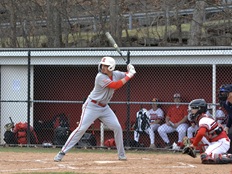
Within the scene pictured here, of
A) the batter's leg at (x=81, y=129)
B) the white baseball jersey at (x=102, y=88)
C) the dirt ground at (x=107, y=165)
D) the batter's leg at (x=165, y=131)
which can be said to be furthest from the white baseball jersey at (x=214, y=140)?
the batter's leg at (x=165, y=131)

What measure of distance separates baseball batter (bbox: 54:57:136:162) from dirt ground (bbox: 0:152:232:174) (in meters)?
0.38

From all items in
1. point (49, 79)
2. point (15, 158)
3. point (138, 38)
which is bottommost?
point (15, 158)

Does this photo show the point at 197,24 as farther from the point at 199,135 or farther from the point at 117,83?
the point at 199,135

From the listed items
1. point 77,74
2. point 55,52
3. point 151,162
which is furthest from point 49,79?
point 151,162

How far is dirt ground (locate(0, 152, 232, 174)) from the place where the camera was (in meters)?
9.73

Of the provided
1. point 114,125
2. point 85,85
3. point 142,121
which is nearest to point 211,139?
point 114,125

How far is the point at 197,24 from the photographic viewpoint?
2077 centimetres

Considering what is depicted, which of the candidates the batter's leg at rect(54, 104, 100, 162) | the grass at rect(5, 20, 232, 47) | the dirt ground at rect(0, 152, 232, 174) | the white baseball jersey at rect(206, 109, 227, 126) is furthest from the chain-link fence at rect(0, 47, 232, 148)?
the grass at rect(5, 20, 232, 47)

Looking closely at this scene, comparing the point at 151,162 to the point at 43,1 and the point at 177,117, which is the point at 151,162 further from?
the point at 43,1

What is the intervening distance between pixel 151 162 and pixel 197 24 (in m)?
10.3

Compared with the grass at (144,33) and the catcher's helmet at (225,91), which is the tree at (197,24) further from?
the catcher's helmet at (225,91)

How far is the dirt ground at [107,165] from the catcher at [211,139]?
17 cm

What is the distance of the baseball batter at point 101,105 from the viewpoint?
10875mm

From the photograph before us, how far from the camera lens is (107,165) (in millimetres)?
10570
